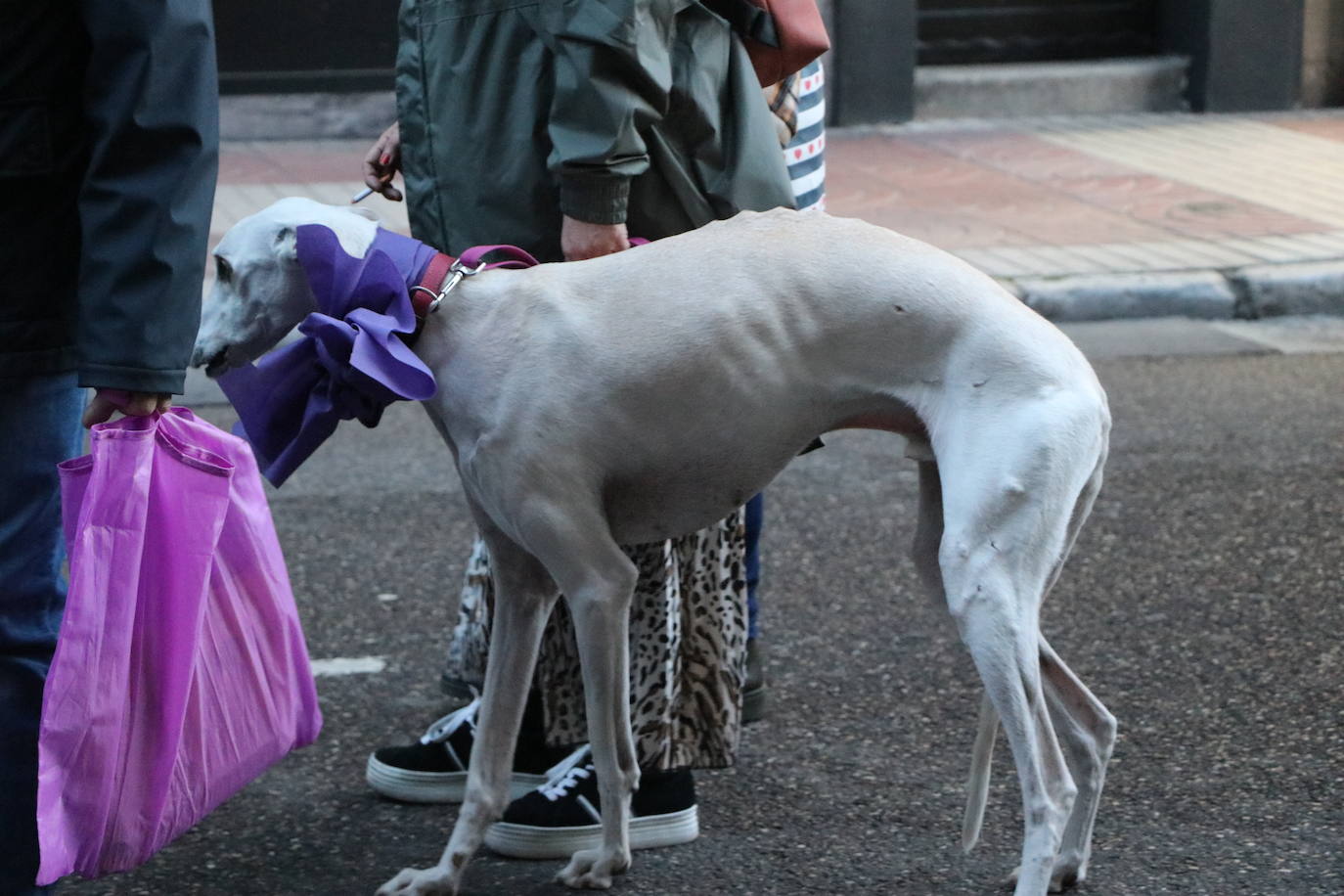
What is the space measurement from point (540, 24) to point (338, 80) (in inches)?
335

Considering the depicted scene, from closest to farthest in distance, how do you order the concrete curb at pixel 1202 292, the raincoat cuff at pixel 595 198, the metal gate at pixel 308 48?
the raincoat cuff at pixel 595 198 → the concrete curb at pixel 1202 292 → the metal gate at pixel 308 48

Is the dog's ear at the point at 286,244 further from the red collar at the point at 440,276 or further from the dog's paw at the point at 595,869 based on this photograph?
the dog's paw at the point at 595,869

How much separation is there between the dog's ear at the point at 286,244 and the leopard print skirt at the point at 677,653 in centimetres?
76

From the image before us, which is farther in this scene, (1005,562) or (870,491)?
(870,491)

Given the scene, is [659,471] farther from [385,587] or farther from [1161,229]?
[1161,229]

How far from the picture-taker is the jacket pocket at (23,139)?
2414 mm

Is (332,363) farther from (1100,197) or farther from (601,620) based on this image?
(1100,197)

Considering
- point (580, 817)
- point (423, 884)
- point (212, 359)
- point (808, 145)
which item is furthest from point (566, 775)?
point (808, 145)

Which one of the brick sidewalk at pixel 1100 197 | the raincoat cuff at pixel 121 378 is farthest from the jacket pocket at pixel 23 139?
the brick sidewalk at pixel 1100 197

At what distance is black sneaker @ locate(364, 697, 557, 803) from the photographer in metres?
3.33

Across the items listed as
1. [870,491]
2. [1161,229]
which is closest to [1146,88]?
[1161,229]

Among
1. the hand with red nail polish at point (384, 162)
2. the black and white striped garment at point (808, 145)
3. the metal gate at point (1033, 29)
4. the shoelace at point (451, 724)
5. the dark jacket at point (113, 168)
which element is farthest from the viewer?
the metal gate at point (1033, 29)

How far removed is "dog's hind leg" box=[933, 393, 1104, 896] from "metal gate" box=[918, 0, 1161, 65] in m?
9.76

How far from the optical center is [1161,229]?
8352 mm
